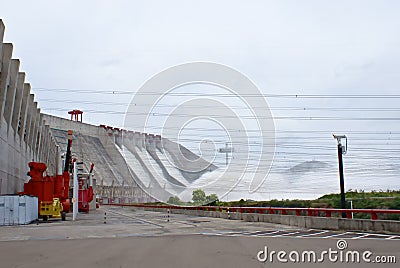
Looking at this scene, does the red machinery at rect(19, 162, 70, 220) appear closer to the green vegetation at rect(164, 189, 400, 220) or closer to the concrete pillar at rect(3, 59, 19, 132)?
the concrete pillar at rect(3, 59, 19, 132)

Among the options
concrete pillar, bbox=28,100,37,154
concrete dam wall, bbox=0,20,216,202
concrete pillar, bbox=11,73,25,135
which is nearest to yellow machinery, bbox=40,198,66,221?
concrete dam wall, bbox=0,20,216,202

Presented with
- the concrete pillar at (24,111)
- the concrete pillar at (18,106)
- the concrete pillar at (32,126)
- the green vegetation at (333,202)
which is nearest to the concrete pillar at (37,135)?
the concrete pillar at (32,126)

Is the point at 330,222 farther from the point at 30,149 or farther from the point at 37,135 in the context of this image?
the point at 37,135

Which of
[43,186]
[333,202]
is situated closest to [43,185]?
[43,186]

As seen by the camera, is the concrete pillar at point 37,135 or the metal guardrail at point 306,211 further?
the concrete pillar at point 37,135

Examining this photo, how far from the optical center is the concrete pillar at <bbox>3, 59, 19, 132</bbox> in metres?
41.2

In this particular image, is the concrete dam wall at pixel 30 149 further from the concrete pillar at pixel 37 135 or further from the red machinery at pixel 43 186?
the red machinery at pixel 43 186

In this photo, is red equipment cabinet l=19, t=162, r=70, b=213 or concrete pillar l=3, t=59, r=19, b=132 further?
concrete pillar l=3, t=59, r=19, b=132

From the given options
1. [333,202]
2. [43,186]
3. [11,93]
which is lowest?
[333,202]

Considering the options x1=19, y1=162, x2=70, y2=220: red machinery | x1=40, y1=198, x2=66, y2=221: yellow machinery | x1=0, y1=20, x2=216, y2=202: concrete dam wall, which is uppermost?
x1=0, y1=20, x2=216, y2=202: concrete dam wall

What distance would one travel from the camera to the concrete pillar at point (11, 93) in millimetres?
41250

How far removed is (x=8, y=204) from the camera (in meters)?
30.5

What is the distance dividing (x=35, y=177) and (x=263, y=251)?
3135 centimetres

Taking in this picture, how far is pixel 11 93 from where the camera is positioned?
4266 centimetres
